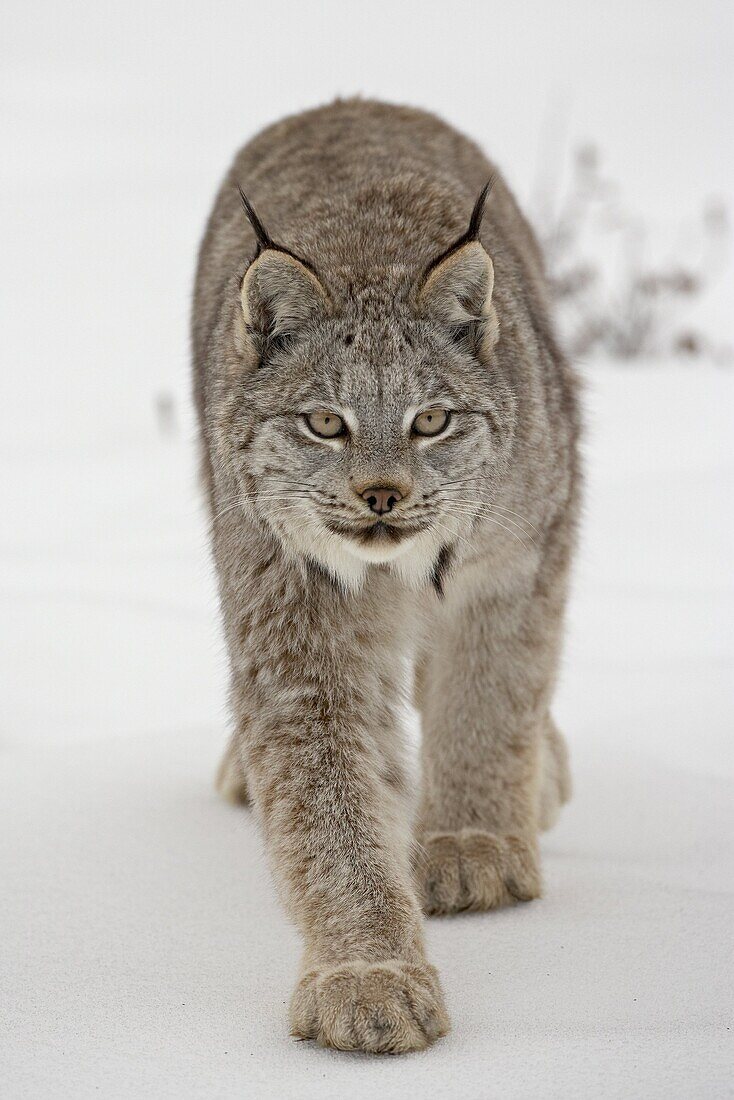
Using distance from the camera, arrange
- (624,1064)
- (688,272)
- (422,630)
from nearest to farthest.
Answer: (624,1064), (422,630), (688,272)

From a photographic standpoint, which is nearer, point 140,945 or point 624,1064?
point 624,1064

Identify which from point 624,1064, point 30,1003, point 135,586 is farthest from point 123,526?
point 624,1064

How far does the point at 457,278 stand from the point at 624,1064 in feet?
6.06

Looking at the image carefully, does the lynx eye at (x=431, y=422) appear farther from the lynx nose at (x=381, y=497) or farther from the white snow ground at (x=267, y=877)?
the white snow ground at (x=267, y=877)

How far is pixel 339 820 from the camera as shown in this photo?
3189 mm

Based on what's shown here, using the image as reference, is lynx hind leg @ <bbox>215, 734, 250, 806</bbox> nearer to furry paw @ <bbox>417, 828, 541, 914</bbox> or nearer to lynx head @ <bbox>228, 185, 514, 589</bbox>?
furry paw @ <bbox>417, 828, 541, 914</bbox>

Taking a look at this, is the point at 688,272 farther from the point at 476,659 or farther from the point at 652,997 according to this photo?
the point at 652,997

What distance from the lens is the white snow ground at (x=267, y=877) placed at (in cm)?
268

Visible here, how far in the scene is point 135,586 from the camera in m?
8.14

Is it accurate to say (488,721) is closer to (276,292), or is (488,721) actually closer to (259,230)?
(276,292)

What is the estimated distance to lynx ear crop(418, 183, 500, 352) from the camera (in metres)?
3.40

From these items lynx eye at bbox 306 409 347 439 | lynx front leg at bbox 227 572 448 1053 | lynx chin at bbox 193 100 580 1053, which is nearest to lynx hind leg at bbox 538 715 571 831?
lynx chin at bbox 193 100 580 1053

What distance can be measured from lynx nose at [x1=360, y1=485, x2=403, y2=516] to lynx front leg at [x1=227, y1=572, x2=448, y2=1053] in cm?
32

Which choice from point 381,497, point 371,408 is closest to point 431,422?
point 371,408
